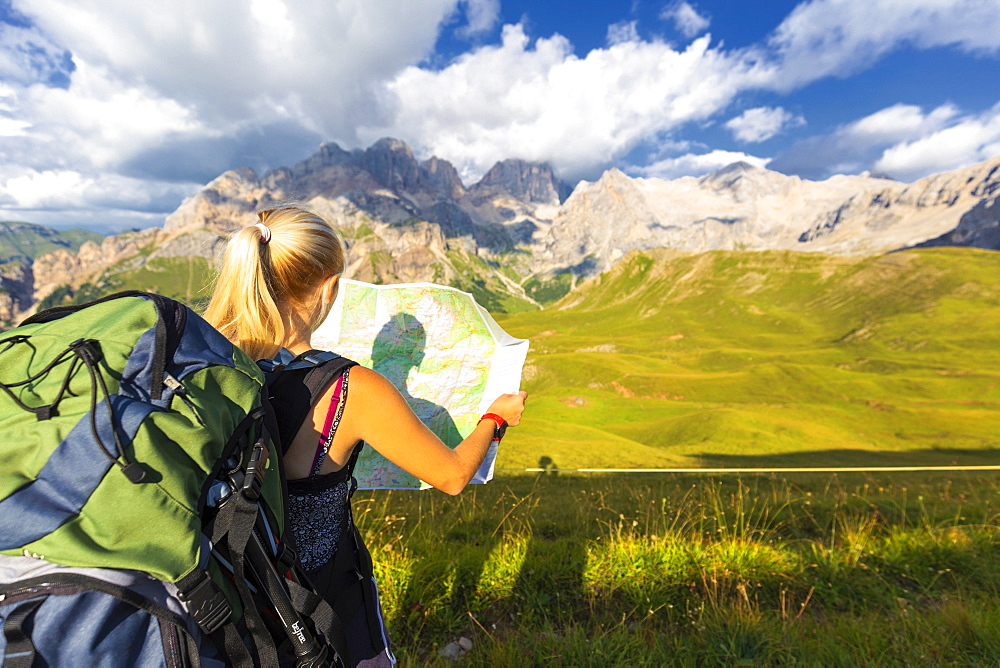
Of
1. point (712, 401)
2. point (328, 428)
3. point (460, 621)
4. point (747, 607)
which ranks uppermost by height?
point (712, 401)

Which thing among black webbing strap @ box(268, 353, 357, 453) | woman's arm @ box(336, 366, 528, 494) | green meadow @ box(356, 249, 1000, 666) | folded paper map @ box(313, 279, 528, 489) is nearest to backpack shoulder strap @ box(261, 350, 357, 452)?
black webbing strap @ box(268, 353, 357, 453)

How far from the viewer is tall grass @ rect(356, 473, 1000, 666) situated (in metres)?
3.73

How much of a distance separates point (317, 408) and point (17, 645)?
1.11m

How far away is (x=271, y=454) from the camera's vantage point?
1874mm

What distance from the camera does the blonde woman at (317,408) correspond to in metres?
2.12

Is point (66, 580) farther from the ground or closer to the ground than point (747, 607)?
farther from the ground

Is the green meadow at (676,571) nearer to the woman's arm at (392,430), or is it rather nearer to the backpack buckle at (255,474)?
the backpack buckle at (255,474)

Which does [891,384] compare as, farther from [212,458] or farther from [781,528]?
[212,458]

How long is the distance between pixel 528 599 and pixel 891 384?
94.7 m

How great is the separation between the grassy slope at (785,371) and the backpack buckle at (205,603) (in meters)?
15.7

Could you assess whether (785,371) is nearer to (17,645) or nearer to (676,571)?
(676,571)

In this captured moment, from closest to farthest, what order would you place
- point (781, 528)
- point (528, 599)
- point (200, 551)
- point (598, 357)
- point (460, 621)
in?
point (200, 551) < point (460, 621) < point (528, 599) < point (781, 528) < point (598, 357)

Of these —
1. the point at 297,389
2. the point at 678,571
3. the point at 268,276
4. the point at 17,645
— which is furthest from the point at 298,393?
the point at 678,571

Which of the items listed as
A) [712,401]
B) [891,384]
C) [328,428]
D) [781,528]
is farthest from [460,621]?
[891,384]
